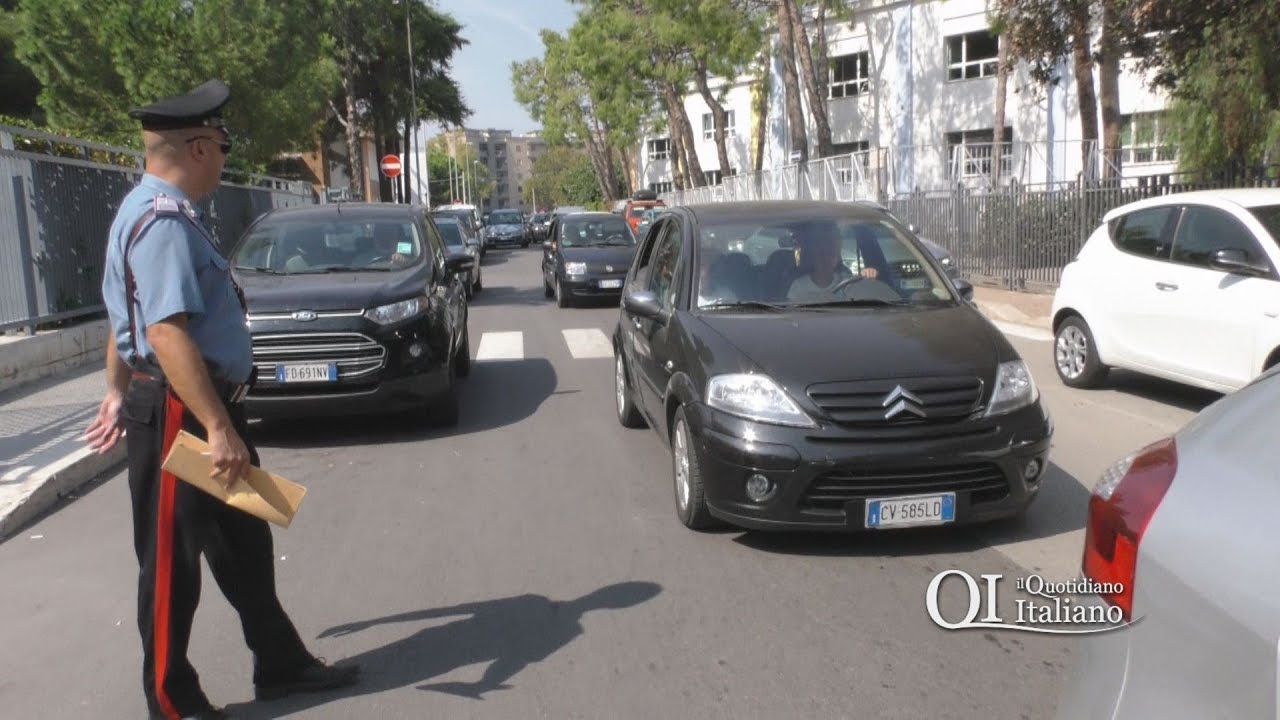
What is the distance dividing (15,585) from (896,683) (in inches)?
164

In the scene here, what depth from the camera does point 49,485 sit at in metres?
6.77

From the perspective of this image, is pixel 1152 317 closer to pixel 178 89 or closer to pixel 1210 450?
pixel 1210 450

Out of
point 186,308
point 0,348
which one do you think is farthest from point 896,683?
point 0,348

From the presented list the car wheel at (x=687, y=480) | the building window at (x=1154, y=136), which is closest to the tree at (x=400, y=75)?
the building window at (x=1154, y=136)

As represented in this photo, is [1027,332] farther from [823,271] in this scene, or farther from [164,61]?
[164,61]

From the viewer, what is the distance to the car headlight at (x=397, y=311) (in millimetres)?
8117

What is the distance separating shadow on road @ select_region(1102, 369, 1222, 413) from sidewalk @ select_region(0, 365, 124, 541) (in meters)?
8.23

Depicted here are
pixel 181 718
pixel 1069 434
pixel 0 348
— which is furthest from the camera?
pixel 0 348

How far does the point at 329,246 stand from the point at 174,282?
20.1ft

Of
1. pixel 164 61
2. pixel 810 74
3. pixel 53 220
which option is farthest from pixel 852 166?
pixel 53 220

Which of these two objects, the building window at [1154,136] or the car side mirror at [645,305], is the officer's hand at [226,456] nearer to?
the car side mirror at [645,305]

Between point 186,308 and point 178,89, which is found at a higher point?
point 178,89

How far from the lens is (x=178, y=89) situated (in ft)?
57.2

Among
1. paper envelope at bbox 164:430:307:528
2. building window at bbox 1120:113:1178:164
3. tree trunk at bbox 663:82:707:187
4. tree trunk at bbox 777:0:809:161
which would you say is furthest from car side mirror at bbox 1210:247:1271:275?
tree trunk at bbox 663:82:707:187
